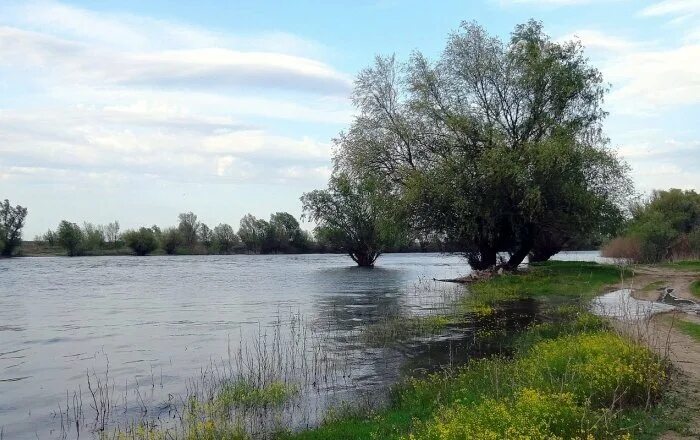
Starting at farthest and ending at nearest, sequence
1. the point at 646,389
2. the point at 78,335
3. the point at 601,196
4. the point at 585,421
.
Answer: the point at 601,196
the point at 78,335
the point at 646,389
the point at 585,421

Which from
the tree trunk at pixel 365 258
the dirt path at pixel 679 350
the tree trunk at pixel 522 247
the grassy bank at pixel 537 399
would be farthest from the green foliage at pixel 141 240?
the grassy bank at pixel 537 399

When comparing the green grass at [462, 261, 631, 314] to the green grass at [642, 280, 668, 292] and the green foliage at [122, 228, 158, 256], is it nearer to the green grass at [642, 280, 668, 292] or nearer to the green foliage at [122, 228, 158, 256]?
the green grass at [642, 280, 668, 292]

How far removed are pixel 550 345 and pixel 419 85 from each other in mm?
29109

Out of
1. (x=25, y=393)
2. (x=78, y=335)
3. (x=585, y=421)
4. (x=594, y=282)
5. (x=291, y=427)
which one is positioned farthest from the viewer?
(x=594, y=282)

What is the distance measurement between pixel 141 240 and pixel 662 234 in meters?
101

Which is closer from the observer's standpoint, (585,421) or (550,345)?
(585,421)

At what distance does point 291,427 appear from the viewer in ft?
37.7

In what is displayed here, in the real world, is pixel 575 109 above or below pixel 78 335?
above

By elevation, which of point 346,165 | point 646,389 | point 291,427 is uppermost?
point 346,165

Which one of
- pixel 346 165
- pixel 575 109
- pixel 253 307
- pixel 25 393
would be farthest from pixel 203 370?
pixel 575 109

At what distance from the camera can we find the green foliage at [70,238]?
119438 mm

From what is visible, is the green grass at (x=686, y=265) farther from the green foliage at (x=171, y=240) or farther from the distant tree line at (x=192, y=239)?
the green foliage at (x=171, y=240)

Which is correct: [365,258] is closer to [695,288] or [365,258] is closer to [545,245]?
[545,245]

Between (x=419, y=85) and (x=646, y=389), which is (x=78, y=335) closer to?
(x=646, y=389)
